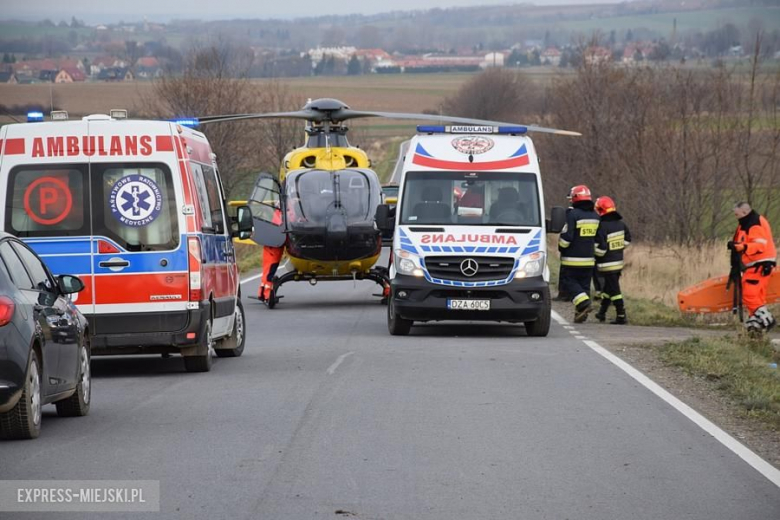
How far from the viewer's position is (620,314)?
66.0ft

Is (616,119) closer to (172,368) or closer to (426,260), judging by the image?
(426,260)

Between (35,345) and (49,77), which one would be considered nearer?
(35,345)

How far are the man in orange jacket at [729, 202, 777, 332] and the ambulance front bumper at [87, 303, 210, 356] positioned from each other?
315 inches

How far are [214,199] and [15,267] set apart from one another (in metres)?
5.00

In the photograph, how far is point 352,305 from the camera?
80.4ft

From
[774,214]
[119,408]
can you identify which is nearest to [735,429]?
[119,408]

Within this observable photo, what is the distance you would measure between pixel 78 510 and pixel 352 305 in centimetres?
1749

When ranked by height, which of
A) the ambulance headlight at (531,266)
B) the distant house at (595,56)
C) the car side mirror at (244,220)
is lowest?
the ambulance headlight at (531,266)

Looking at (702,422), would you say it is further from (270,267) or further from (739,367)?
(270,267)

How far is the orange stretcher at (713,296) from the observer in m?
19.9

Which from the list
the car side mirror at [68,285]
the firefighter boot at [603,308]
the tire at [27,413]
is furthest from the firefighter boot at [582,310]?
the tire at [27,413]

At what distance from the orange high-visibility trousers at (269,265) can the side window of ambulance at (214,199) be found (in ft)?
29.4

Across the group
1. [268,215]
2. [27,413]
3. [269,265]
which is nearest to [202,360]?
[27,413]

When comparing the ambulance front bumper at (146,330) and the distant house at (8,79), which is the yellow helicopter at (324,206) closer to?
the distant house at (8,79)
